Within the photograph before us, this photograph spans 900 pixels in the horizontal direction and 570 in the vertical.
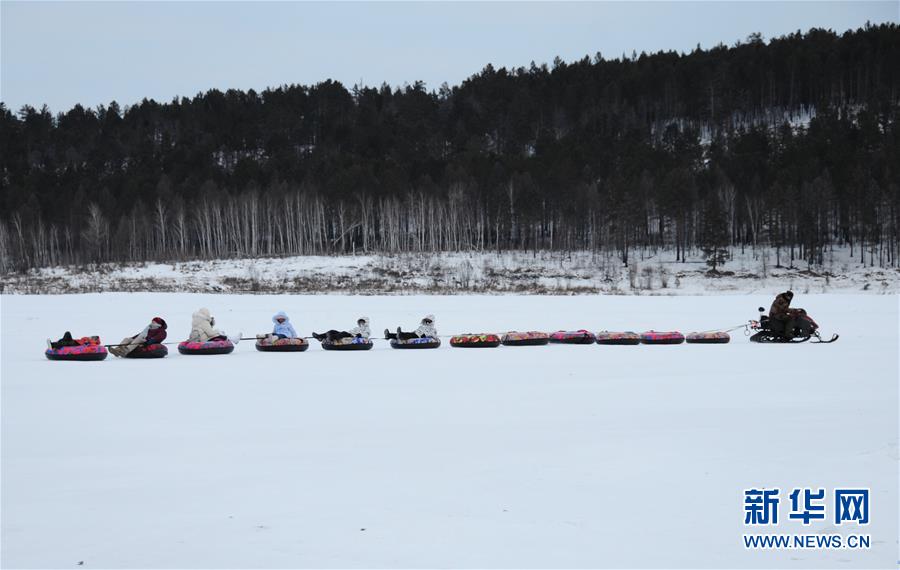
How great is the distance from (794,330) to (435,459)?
12.8 m

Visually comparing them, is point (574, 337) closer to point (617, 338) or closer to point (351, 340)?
point (617, 338)

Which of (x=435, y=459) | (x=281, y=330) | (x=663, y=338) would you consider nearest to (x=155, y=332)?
(x=281, y=330)

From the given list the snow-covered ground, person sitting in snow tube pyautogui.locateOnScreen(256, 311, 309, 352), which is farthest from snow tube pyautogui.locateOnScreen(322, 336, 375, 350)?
the snow-covered ground

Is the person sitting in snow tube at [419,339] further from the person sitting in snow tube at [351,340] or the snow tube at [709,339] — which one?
the snow tube at [709,339]

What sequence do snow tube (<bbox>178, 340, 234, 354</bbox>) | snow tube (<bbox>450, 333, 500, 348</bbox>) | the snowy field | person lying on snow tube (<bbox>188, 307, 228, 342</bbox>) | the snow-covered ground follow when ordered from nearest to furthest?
1. the snowy field
2. snow tube (<bbox>178, 340, 234, 354</bbox>)
3. person lying on snow tube (<bbox>188, 307, 228, 342</bbox>)
4. snow tube (<bbox>450, 333, 500, 348</bbox>)
5. the snow-covered ground

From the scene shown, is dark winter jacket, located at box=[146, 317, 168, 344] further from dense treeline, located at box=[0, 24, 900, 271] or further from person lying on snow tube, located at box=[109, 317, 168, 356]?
dense treeline, located at box=[0, 24, 900, 271]

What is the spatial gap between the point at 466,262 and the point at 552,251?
34.1 ft

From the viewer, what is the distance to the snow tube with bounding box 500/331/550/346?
16734 mm

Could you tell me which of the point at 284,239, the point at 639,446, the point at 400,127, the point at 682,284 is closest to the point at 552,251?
the point at 682,284

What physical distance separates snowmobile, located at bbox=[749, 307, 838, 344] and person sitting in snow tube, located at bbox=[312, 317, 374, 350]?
8.76 meters

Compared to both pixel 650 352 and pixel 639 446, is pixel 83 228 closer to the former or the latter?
pixel 650 352

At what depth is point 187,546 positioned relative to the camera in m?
5.03

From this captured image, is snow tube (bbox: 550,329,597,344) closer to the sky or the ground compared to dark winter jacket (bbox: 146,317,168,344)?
closer to the ground

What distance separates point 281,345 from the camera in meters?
16.0
